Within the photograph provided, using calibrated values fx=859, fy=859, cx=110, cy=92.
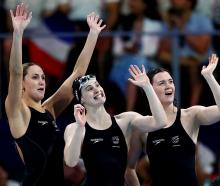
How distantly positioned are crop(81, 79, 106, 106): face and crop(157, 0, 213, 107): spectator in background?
251 centimetres

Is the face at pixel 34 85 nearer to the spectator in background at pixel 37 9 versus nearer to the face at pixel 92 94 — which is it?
the face at pixel 92 94

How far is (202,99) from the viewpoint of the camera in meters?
9.20

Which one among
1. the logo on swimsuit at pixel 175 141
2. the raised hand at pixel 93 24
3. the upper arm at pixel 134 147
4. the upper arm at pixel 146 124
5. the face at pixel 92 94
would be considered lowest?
the upper arm at pixel 134 147

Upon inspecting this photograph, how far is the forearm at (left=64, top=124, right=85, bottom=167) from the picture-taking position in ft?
20.9

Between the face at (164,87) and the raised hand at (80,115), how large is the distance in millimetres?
835


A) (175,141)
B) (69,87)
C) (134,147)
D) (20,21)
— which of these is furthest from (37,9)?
(175,141)

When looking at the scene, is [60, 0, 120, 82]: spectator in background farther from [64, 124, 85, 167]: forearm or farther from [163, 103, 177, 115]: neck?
[64, 124, 85, 167]: forearm

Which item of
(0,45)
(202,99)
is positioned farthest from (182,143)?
(0,45)

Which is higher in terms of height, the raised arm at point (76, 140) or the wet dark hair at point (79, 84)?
the wet dark hair at point (79, 84)

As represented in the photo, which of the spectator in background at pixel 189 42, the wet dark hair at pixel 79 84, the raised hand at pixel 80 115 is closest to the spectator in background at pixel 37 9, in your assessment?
the spectator in background at pixel 189 42

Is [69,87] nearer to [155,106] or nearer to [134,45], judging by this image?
Answer: [155,106]

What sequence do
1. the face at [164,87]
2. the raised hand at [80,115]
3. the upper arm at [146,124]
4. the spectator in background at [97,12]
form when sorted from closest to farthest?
the raised hand at [80,115] → the upper arm at [146,124] → the face at [164,87] → the spectator in background at [97,12]

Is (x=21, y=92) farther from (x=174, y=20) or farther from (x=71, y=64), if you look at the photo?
(x=174, y=20)

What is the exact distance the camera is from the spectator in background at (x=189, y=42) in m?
9.27
